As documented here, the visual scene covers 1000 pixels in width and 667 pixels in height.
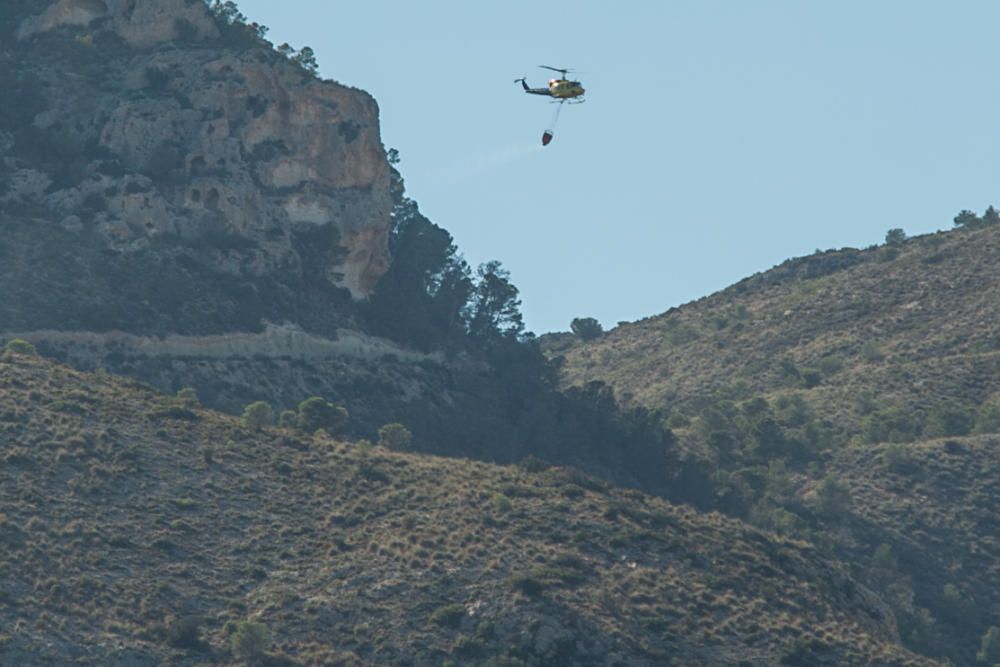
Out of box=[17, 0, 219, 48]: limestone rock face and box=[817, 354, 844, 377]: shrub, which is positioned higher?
box=[17, 0, 219, 48]: limestone rock face

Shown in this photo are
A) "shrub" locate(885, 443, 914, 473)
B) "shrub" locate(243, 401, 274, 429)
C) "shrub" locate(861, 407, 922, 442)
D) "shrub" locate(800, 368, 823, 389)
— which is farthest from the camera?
"shrub" locate(800, 368, 823, 389)

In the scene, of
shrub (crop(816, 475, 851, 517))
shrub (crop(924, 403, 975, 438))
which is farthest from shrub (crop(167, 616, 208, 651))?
shrub (crop(924, 403, 975, 438))

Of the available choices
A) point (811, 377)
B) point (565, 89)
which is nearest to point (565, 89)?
point (565, 89)

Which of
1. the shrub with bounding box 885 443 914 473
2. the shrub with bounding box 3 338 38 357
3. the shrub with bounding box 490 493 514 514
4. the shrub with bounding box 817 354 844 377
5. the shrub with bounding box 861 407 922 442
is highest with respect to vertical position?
the shrub with bounding box 817 354 844 377

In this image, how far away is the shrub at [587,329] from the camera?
185875mm

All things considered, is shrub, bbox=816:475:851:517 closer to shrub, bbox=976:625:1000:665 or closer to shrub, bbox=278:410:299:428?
shrub, bbox=976:625:1000:665

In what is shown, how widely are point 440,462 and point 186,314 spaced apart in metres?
26.9

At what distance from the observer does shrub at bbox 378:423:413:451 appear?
386 feet

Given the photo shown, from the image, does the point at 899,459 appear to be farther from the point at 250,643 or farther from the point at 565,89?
the point at 250,643

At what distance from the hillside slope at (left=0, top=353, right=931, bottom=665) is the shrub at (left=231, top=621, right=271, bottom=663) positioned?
23.9 inches

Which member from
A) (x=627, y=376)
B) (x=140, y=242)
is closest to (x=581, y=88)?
(x=140, y=242)

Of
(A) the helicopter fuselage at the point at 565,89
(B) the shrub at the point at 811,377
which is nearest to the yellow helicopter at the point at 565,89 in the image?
(A) the helicopter fuselage at the point at 565,89

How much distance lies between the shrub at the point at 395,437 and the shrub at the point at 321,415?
2.32m

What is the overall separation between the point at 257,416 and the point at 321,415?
7525 mm
